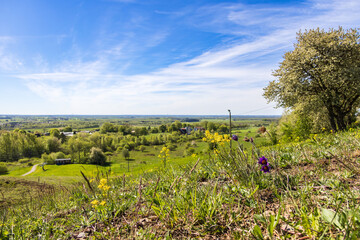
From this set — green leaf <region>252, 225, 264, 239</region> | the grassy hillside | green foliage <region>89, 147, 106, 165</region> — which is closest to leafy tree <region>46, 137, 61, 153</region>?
green foliage <region>89, 147, 106, 165</region>

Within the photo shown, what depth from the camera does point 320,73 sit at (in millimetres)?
15164

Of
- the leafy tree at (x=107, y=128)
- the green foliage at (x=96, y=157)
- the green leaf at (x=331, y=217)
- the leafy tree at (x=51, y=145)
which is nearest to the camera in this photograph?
the green leaf at (x=331, y=217)

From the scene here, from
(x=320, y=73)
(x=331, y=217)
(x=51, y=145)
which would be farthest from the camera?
(x=51, y=145)

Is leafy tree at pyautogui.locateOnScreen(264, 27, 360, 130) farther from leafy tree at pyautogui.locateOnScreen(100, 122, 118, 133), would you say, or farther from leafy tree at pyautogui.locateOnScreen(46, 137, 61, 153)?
leafy tree at pyautogui.locateOnScreen(100, 122, 118, 133)

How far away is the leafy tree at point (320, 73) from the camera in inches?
548

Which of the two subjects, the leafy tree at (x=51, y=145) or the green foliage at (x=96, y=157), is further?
the leafy tree at (x=51, y=145)

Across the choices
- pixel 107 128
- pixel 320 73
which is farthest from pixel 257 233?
pixel 107 128

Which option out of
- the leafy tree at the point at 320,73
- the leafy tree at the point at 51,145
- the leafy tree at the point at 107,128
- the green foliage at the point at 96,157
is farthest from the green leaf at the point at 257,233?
the leafy tree at the point at 107,128

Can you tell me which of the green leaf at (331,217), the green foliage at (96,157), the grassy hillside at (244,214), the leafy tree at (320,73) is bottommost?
the green foliage at (96,157)

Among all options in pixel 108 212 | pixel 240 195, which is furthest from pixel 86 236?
pixel 240 195

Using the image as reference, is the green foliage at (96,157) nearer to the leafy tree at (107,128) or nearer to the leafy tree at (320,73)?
the leafy tree at (320,73)

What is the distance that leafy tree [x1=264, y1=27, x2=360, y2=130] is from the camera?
13914 millimetres

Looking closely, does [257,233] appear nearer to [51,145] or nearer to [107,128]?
[51,145]

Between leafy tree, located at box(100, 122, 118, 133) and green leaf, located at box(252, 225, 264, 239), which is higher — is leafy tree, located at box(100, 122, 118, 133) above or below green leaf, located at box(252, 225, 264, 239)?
below
